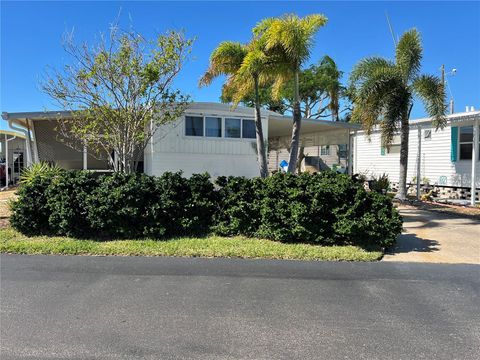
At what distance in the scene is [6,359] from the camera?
317cm

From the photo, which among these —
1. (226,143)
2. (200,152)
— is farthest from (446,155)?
(200,152)

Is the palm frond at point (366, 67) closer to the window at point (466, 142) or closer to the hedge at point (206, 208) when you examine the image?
the window at point (466, 142)

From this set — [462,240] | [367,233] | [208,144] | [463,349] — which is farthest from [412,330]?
[208,144]

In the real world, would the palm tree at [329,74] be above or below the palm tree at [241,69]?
above

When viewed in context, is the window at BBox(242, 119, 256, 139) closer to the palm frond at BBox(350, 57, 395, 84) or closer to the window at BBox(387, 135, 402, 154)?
the palm frond at BBox(350, 57, 395, 84)

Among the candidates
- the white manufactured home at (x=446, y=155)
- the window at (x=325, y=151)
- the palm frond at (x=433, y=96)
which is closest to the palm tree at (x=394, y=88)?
the palm frond at (x=433, y=96)

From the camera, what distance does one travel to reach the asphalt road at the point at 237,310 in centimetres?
336

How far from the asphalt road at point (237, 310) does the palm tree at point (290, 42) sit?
5455 millimetres

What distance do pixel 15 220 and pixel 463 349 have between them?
26.3 feet

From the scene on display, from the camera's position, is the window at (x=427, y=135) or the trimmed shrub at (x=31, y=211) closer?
the trimmed shrub at (x=31, y=211)

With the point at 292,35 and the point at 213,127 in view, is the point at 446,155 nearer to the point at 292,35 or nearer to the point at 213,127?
the point at 213,127

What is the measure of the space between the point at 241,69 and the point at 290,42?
1430 millimetres

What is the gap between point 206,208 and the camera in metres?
8.14

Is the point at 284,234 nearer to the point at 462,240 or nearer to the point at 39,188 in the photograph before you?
the point at 462,240
